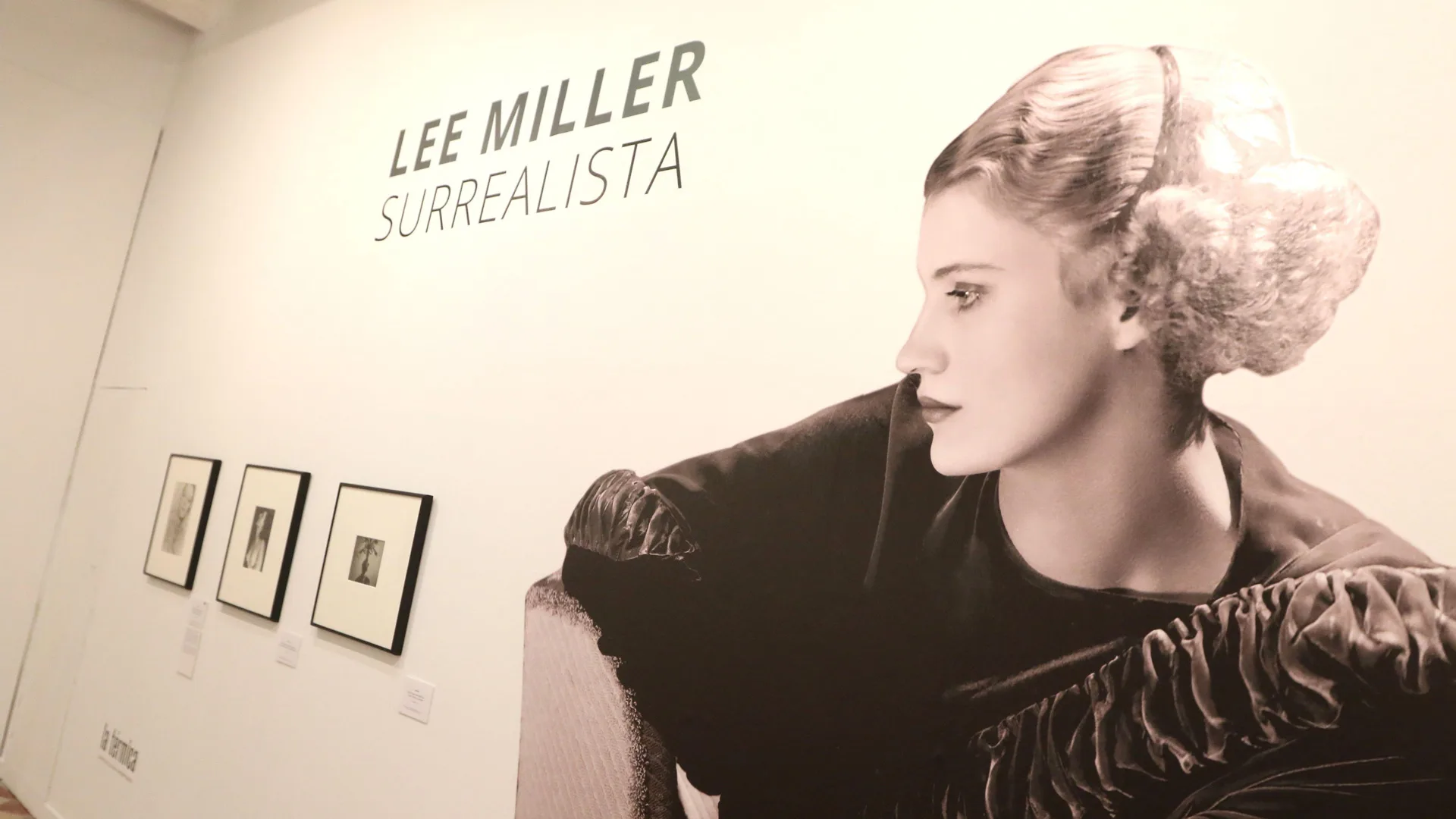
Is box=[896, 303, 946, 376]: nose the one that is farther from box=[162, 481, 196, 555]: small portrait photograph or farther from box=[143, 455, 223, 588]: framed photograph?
box=[162, 481, 196, 555]: small portrait photograph

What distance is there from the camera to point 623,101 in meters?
2.07

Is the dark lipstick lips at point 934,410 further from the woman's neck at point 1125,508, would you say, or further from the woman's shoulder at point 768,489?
the woman's neck at point 1125,508

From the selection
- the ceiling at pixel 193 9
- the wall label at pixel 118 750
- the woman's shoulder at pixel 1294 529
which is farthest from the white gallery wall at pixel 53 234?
the woman's shoulder at pixel 1294 529

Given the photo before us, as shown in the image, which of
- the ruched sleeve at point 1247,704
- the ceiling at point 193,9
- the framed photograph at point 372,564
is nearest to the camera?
the ruched sleeve at point 1247,704

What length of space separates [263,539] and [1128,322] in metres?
2.55

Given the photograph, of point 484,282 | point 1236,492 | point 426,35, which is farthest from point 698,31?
point 1236,492

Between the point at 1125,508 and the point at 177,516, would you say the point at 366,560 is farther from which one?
the point at 1125,508

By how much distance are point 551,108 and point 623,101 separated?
285 mm

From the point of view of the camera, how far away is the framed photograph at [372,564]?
7.18 ft

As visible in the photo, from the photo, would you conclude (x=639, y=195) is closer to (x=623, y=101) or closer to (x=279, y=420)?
(x=623, y=101)

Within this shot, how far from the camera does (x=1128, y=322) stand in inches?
49.0

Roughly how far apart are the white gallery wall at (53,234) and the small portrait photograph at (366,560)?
2.22 m

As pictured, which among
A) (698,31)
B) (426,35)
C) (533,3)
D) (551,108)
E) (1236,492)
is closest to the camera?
(1236,492)

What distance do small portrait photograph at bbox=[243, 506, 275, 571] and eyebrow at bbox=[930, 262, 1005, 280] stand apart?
2.24m
